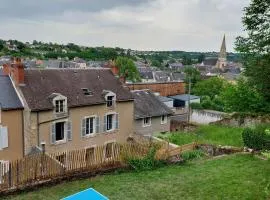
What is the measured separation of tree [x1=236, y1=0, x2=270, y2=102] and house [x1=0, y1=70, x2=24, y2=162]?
1526 cm

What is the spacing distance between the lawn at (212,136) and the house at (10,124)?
10930 mm

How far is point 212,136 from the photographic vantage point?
91.5 ft

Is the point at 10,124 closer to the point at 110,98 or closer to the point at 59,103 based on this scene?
the point at 59,103

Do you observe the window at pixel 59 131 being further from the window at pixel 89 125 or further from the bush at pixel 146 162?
the bush at pixel 146 162

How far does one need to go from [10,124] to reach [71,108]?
4287 millimetres

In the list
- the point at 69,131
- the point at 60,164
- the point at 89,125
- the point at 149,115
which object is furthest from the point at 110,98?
the point at 60,164

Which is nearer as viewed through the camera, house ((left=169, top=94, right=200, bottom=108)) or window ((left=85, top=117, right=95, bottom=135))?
window ((left=85, top=117, right=95, bottom=135))

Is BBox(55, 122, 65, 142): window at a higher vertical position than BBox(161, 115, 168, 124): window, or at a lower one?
higher

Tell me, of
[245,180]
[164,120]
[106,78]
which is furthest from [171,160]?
[164,120]

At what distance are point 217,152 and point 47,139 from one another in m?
11.0

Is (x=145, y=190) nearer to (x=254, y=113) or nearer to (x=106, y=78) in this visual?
(x=106, y=78)

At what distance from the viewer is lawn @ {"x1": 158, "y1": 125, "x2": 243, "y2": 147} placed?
24.3 metres

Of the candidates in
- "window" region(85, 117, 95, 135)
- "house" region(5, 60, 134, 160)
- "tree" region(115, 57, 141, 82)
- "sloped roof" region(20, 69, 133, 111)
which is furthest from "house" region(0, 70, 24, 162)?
"tree" region(115, 57, 141, 82)

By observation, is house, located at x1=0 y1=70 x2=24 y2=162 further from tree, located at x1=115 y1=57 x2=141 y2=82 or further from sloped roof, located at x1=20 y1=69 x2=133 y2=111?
tree, located at x1=115 y1=57 x2=141 y2=82
